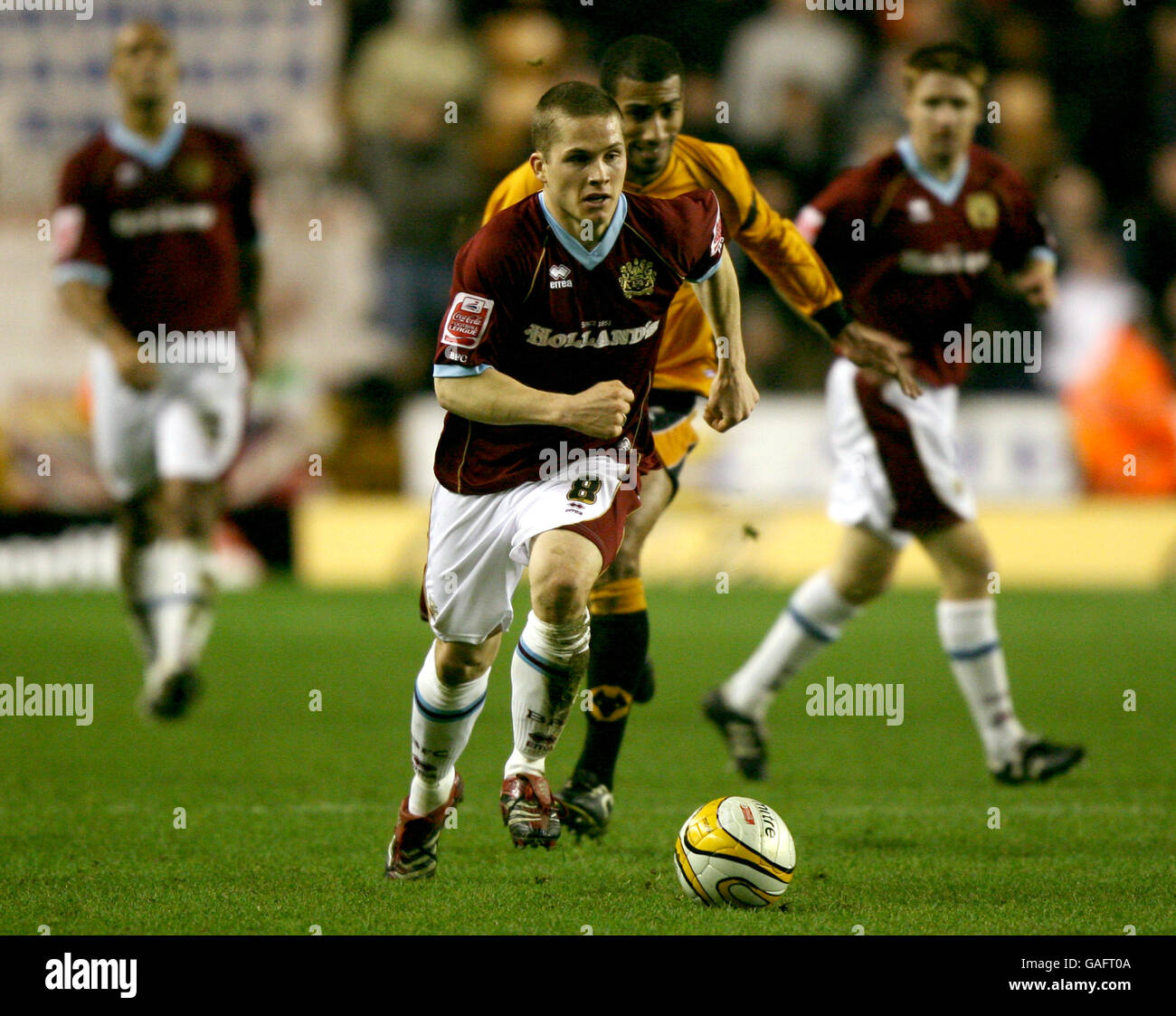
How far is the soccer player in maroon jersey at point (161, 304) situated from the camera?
8258mm

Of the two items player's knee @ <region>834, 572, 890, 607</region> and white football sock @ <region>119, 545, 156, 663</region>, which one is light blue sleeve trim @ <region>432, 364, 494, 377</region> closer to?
player's knee @ <region>834, 572, 890, 607</region>

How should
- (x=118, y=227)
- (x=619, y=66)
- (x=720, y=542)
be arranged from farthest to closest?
1. (x=720, y=542)
2. (x=118, y=227)
3. (x=619, y=66)

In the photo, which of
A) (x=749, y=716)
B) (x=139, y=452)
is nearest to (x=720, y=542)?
(x=139, y=452)

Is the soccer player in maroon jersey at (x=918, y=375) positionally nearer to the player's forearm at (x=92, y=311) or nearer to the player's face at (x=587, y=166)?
the player's face at (x=587, y=166)

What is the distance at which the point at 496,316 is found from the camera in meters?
4.54

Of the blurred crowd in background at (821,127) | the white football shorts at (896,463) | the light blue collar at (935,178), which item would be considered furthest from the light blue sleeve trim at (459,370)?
the blurred crowd in background at (821,127)

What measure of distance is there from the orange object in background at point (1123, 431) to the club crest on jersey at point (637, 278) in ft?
32.2

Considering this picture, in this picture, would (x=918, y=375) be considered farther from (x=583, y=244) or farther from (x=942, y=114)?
(x=583, y=244)

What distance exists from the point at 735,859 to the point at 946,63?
11.6ft

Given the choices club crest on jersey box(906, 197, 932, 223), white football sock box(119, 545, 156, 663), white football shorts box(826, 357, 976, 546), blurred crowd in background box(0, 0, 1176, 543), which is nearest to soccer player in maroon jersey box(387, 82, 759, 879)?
white football shorts box(826, 357, 976, 546)

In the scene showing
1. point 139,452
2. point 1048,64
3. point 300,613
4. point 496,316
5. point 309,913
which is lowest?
point 300,613

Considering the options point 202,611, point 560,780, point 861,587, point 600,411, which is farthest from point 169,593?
point 600,411

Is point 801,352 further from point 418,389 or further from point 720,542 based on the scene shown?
point 418,389

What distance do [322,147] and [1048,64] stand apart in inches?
238
